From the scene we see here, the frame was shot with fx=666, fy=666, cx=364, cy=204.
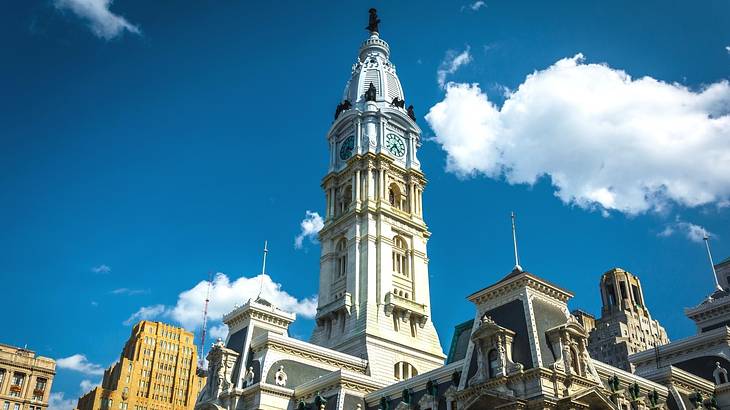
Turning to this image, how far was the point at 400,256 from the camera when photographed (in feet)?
282

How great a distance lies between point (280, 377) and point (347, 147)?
1623 inches

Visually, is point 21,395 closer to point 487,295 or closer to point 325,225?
point 325,225

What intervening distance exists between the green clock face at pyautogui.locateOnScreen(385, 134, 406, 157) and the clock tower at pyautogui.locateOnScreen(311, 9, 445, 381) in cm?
16

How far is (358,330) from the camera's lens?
75.8 m

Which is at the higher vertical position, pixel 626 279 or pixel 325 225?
pixel 626 279

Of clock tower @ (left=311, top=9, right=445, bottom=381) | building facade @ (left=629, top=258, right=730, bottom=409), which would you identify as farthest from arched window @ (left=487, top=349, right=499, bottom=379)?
clock tower @ (left=311, top=9, right=445, bottom=381)

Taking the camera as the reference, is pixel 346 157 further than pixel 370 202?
Yes

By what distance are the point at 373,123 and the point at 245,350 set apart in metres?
40.0

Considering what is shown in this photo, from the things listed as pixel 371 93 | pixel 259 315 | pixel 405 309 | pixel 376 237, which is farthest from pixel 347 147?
pixel 259 315

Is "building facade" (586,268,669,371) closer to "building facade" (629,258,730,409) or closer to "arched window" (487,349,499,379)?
"building facade" (629,258,730,409)

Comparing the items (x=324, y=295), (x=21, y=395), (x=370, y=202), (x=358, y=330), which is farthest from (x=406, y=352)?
(x=21, y=395)

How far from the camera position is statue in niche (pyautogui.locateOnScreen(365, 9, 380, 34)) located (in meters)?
110

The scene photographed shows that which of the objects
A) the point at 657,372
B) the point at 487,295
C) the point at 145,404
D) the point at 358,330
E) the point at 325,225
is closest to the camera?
the point at 487,295

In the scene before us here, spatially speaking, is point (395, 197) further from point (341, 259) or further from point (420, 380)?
point (420, 380)
